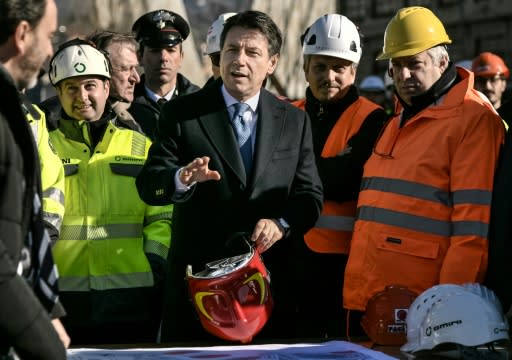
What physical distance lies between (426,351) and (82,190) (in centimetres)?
178

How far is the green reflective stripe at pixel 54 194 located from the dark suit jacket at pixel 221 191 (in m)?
0.30

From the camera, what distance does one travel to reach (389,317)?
3.91 metres

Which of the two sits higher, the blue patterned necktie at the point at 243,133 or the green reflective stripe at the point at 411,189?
the blue patterned necktie at the point at 243,133

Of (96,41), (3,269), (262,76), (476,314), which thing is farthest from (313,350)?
(96,41)

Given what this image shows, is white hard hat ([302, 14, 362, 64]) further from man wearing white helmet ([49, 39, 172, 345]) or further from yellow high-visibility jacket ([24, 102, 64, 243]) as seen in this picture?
yellow high-visibility jacket ([24, 102, 64, 243])

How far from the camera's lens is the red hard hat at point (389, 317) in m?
3.91

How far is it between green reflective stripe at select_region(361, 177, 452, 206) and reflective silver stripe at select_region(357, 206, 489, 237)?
0.08 metres

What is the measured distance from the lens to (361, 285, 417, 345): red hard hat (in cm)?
391

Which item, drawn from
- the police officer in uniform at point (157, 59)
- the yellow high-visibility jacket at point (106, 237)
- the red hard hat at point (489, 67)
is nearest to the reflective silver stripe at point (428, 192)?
the yellow high-visibility jacket at point (106, 237)

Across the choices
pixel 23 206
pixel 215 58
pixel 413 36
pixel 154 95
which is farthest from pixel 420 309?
pixel 154 95

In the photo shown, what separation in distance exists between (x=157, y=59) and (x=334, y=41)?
51.8 inches

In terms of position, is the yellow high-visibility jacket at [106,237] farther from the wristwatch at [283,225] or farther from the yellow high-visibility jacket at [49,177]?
the wristwatch at [283,225]

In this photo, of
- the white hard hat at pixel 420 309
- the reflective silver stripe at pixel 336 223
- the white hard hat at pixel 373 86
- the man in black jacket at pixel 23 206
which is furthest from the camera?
the white hard hat at pixel 373 86

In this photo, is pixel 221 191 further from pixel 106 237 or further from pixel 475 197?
pixel 475 197
